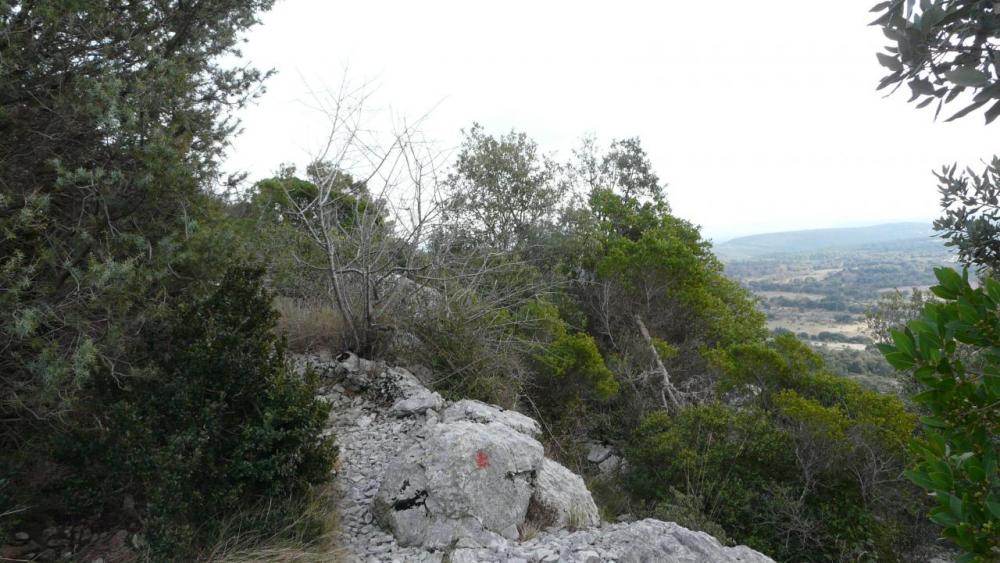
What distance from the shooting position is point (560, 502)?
4465 millimetres

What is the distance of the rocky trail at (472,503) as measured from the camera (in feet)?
11.9

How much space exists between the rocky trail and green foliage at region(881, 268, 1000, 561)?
99.9 inches

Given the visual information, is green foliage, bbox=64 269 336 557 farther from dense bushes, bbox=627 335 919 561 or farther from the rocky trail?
dense bushes, bbox=627 335 919 561

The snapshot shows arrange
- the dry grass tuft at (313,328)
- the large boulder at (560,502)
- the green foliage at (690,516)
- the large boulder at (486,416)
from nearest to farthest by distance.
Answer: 1. the large boulder at (560,502)
2. the large boulder at (486,416)
3. the green foliage at (690,516)
4. the dry grass tuft at (313,328)

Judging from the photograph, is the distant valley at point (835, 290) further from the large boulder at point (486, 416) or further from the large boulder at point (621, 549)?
the large boulder at point (621, 549)

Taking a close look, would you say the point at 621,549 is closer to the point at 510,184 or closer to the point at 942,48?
the point at 942,48

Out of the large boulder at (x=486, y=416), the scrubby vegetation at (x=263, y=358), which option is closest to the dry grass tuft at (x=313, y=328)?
the scrubby vegetation at (x=263, y=358)

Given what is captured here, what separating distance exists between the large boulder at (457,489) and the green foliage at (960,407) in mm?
3004

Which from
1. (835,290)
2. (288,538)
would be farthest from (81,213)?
(835,290)

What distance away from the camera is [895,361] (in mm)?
1375

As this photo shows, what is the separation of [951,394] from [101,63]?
5059mm

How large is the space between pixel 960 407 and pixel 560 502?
355cm

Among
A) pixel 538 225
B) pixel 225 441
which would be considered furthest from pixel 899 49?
pixel 538 225

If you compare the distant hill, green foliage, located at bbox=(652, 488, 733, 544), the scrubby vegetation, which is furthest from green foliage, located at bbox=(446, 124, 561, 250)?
the distant hill
